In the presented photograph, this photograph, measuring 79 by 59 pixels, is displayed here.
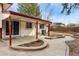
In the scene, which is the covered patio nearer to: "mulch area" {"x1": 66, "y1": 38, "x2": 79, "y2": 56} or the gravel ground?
the gravel ground

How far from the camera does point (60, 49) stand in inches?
150

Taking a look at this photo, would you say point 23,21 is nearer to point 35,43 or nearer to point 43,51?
point 35,43

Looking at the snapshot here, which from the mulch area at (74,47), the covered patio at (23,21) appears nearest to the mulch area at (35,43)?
the covered patio at (23,21)

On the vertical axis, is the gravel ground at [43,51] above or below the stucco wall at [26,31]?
below

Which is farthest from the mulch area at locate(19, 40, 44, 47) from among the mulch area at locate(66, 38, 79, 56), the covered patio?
the mulch area at locate(66, 38, 79, 56)

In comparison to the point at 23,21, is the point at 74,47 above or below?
below

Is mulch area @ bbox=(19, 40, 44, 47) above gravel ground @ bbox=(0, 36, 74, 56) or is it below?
above

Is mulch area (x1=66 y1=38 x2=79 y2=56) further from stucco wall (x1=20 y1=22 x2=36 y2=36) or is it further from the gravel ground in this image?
stucco wall (x1=20 y1=22 x2=36 y2=36)

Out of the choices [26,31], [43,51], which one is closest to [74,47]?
[43,51]

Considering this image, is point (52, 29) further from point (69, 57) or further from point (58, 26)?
point (69, 57)

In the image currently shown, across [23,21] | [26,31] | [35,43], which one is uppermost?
[23,21]

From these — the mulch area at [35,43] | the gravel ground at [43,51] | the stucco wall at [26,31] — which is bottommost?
the gravel ground at [43,51]

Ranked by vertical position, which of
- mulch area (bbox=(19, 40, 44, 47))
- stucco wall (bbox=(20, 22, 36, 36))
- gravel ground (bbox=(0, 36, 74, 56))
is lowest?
gravel ground (bbox=(0, 36, 74, 56))

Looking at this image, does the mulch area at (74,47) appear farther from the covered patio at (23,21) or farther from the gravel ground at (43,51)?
the covered patio at (23,21)
